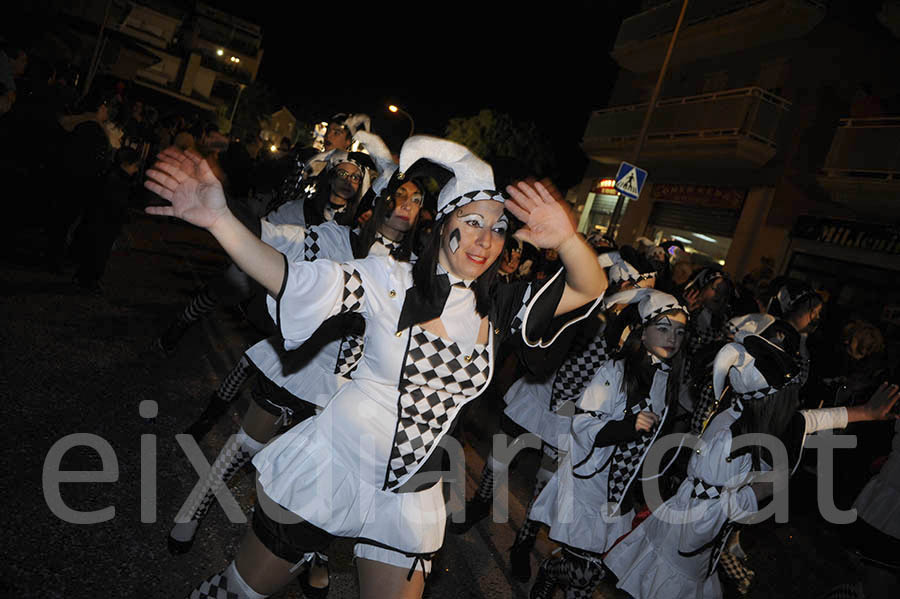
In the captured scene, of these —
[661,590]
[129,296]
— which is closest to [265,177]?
[129,296]

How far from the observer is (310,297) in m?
2.08

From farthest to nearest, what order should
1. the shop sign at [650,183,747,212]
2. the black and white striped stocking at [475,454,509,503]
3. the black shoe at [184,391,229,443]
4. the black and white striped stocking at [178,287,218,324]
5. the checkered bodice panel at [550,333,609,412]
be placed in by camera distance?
1. the shop sign at [650,183,747,212]
2. the black and white striped stocking at [178,287,218,324]
3. the checkered bodice panel at [550,333,609,412]
4. the black and white striped stocking at [475,454,509,503]
5. the black shoe at [184,391,229,443]

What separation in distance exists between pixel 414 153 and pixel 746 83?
17.2 metres

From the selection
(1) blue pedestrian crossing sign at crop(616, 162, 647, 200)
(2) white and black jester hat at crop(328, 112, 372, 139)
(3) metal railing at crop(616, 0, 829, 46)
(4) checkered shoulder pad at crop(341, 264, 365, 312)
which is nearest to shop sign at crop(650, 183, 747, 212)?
(3) metal railing at crop(616, 0, 829, 46)

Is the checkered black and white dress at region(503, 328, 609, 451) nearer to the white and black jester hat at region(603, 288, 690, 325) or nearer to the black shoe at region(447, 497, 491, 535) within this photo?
the black shoe at region(447, 497, 491, 535)

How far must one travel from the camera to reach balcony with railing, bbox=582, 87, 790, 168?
1434 cm

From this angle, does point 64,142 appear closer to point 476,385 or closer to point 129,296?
point 129,296

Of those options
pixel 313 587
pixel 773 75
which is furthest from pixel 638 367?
pixel 773 75

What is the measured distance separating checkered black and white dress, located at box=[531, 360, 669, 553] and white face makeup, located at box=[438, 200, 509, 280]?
1664mm

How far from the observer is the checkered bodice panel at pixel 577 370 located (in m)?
4.74

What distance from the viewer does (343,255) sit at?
12.7ft

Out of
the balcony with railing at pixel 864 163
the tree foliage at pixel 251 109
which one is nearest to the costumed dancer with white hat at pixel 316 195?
the balcony with railing at pixel 864 163

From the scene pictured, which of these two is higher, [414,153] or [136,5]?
[136,5]

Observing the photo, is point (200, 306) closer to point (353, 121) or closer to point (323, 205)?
point (323, 205)
